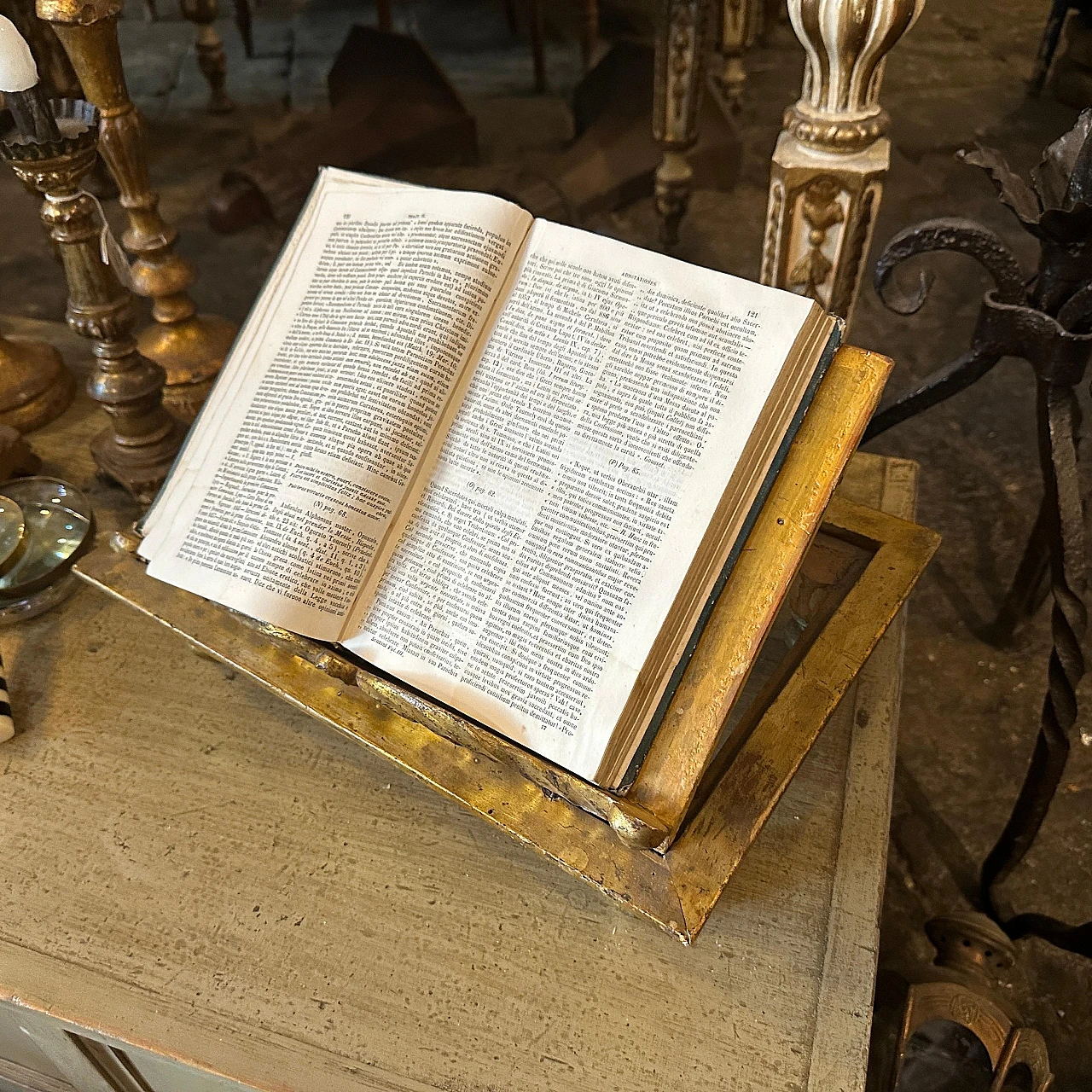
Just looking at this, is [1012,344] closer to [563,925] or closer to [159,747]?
[563,925]

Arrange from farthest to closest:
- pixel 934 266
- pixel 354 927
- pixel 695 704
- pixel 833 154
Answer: pixel 934 266, pixel 833 154, pixel 354 927, pixel 695 704

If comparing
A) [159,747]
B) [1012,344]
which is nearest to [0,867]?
[159,747]

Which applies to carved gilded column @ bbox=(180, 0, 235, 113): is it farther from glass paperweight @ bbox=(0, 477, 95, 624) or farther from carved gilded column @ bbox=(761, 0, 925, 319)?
carved gilded column @ bbox=(761, 0, 925, 319)

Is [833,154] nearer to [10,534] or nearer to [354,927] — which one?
[354,927]

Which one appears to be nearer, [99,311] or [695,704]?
[695,704]

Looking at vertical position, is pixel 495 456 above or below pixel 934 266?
above

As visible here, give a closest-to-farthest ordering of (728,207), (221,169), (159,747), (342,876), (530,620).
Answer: (530,620), (342,876), (159,747), (728,207), (221,169)

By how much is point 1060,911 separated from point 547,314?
1065 mm

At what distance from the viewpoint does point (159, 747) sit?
95 centimetres

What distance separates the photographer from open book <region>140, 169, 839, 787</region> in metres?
0.71

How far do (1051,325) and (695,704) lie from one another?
0.50 metres

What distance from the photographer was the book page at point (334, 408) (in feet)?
2.60

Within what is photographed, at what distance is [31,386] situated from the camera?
1.33 m

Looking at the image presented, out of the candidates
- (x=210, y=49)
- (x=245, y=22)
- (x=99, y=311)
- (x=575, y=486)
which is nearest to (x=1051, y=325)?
(x=575, y=486)
